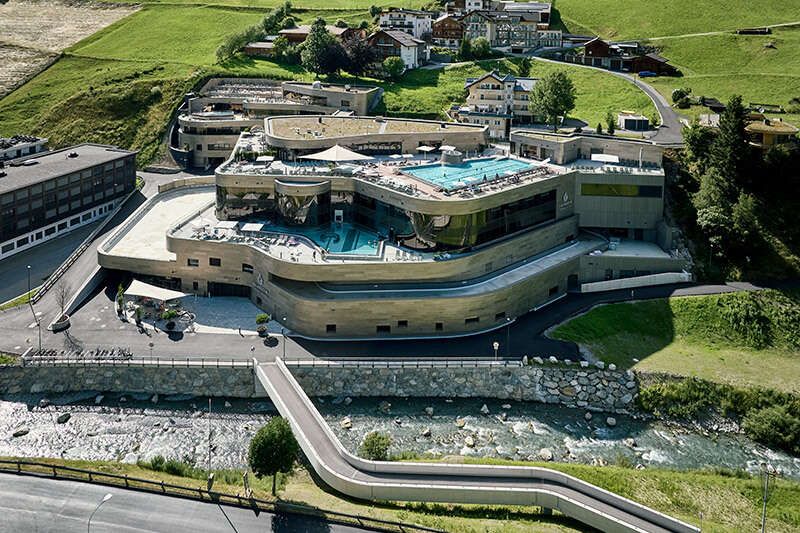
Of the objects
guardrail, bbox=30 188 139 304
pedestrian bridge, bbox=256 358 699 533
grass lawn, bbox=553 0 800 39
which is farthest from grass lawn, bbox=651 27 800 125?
guardrail, bbox=30 188 139 304

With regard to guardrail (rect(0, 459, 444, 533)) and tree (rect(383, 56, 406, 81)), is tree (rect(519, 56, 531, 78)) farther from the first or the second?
guardrail (rect(0, 459, 444, 533))

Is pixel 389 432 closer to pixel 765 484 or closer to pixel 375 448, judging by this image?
pixel 375 448

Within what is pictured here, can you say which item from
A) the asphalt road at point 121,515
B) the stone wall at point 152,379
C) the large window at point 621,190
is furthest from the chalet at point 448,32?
the asphalt road at point 121,515

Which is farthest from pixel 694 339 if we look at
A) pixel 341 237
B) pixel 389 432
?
pixel 341 237

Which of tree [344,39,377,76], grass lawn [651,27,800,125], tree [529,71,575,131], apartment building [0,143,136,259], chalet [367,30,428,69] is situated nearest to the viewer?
apartment building [0,143,136,259]

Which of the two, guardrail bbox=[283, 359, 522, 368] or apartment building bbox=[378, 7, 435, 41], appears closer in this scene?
guardrail bbox=[283, 359, 522, 368]

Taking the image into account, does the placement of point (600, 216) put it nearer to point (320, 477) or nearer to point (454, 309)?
point (454, 309)

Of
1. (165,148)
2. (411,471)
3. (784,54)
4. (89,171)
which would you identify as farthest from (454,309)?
(784,54)
